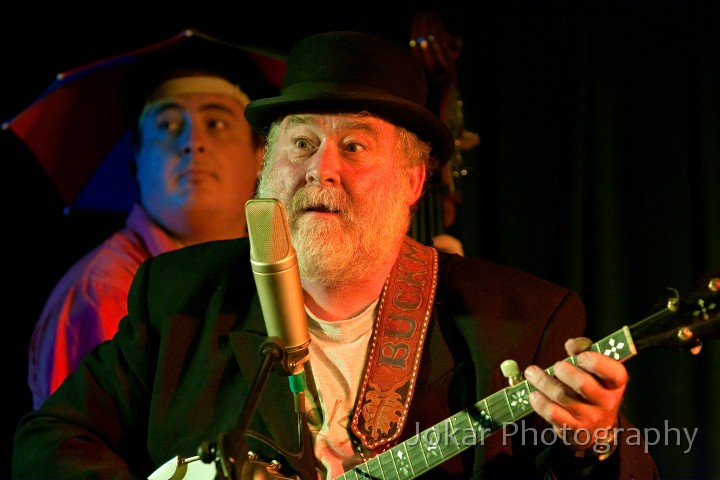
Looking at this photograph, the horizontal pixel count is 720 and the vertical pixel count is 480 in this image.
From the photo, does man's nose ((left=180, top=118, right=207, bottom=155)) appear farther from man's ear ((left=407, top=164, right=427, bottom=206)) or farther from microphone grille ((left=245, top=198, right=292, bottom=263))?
microphone grille ((left=245, top=198, right=292, bottom=263))

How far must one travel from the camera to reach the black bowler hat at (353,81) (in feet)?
8.10

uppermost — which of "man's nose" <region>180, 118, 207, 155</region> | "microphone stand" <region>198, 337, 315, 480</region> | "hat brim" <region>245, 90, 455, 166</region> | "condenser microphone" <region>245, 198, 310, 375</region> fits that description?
"man's nose" <region>180, 118, 207, 155</region>

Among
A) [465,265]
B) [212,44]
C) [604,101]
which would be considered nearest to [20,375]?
[212,44]

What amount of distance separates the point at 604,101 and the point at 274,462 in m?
2.09

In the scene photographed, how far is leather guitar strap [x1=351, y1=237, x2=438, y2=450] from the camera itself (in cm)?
226

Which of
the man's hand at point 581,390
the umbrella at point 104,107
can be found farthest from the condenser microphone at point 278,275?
the umbrella at point 104,107

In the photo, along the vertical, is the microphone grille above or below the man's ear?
below

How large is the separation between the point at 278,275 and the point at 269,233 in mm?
96

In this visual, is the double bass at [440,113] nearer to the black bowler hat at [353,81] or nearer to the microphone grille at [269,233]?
the black bowler hat at [353,81]

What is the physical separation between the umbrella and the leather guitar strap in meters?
1.31

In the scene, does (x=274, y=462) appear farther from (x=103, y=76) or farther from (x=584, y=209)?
(x=103, y=76)

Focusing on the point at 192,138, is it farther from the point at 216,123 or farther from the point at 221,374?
the point at 221,374

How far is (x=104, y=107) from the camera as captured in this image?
3.64m

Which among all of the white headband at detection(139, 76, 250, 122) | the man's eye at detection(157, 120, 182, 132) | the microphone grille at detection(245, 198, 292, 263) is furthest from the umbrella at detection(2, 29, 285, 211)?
the microphone grille at detection(245, 198, 292, 263)
